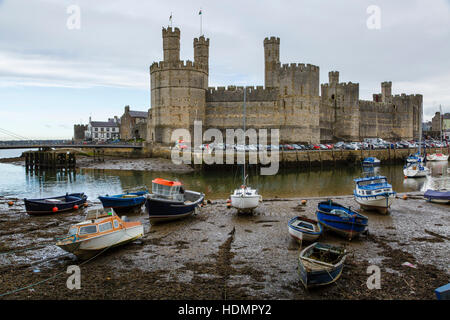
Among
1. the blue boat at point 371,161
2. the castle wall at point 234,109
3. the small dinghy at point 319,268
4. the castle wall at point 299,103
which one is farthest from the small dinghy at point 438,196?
the castle wall at point 234,109

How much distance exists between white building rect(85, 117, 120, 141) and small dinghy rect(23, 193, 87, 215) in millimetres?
61214

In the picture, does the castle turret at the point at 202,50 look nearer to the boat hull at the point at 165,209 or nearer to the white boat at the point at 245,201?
the white boat at the point at 245,201

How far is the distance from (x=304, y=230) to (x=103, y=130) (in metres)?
73.3

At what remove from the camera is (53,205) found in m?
15.8

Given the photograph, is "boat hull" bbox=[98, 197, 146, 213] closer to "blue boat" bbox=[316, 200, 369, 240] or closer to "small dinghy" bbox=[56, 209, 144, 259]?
"small dinghy" bbox=[56, 209, 144, 259]

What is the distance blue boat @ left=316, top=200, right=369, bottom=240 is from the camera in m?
11.2

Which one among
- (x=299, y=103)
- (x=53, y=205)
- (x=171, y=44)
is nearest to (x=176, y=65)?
(x=171, y=44)

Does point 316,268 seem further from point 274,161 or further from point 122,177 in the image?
point 274,161

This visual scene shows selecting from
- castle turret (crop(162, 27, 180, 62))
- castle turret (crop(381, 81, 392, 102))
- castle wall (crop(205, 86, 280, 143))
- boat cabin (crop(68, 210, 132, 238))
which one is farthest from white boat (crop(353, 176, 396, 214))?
castle turret (crop(381, 81, 392, 102))

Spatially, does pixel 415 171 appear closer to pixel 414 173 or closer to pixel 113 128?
pixel 414 173

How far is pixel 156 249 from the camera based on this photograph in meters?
10.8

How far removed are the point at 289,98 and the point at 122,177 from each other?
2315 cm

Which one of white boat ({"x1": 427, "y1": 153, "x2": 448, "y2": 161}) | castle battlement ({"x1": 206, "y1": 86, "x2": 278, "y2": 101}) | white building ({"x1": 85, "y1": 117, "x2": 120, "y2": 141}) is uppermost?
castle battlement ({"x1": 206, "y1": 86, "x2": 278, "y2": 101})
